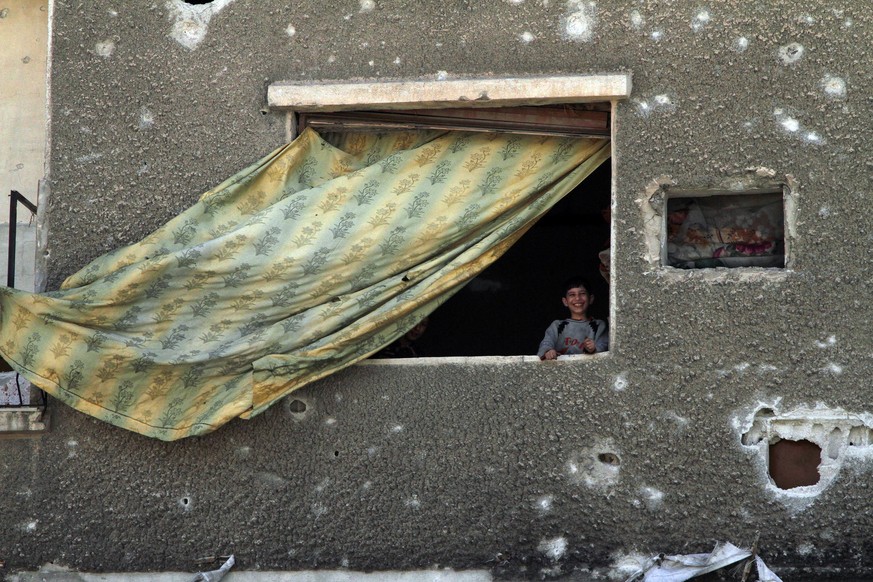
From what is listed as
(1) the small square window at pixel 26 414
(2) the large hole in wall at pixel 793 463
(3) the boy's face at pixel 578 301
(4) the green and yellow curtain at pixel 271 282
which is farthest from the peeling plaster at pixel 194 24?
(2) the large hole in wall at pixel 793 463

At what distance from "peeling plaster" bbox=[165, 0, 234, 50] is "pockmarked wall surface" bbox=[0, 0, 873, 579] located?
12 cm

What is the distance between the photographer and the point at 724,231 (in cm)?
680

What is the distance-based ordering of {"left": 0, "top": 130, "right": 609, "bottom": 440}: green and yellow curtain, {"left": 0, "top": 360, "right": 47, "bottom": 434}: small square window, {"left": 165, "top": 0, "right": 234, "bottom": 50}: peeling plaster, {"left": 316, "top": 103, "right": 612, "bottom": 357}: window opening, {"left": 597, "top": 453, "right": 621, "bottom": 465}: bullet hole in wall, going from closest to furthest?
{"left": 597, "top": 453, "right": 621, "bottom": 465}: bullet hole in wall, {"left": 0, "top": 130, "right": 609, "bottom": 440}: green and yellow curtain, {"left": 0, "top": 360, "right": 47, "bottom": 434}: small square window, {"left": 165, "top": 0, "right": 234, "bottom": 50}: peeling plaster, {"left": 316, "top": 103, "right": 612, "bottom": 357}: window opening

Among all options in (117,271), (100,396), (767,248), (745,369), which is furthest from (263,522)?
(767,248)

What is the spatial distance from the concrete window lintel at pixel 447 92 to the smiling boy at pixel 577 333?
3.62 ft

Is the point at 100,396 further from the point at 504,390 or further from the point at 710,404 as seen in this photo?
the point at 710,404

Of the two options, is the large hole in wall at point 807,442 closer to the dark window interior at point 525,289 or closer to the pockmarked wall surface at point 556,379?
→ the pockmarked wall surface at point 556,379

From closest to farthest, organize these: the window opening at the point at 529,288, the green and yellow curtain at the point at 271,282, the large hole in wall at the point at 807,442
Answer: the large hole in wall at the point at 807,442 < the green and yellow curtain at the point at 271,282 < the window opening at the point at 529,288

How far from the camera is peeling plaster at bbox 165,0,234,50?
23.2ft

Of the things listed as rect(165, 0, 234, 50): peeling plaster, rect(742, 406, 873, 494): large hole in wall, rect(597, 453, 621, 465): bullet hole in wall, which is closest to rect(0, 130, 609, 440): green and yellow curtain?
rect(165, 0, 234, 50): peeling plaster

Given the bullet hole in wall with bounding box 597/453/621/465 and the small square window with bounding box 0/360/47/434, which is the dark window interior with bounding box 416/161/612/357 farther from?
the small square window with bounding box 0/360/47/434

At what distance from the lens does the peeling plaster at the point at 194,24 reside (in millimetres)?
7059

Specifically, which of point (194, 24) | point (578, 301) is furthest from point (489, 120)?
point (194, 24)

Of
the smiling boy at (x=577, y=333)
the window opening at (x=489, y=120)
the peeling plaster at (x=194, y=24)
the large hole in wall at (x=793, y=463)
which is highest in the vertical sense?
the peeling plaster at (x=194, y=24)
